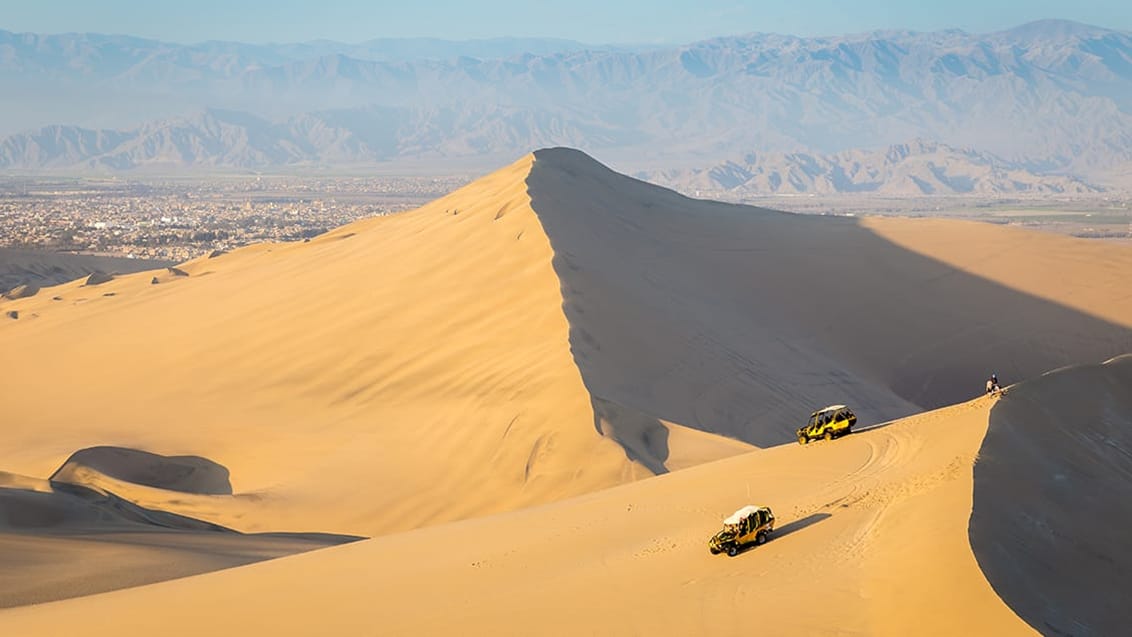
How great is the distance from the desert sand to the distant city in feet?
144

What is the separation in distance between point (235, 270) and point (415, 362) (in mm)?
22377

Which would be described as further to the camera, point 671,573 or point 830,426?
point 830,426

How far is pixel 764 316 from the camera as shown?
37312 millimetres

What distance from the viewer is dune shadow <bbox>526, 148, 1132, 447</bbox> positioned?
93.1 ft

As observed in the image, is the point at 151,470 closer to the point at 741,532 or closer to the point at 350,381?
the point at 350,381

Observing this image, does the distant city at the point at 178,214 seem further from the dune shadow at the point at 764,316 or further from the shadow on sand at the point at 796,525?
the shadow on sand at the point at 796,525

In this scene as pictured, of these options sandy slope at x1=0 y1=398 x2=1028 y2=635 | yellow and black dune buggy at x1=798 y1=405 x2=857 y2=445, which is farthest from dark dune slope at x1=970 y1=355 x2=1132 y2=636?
yellow and black dune buggy at x1=798 y1=405 x2=857 y2=445

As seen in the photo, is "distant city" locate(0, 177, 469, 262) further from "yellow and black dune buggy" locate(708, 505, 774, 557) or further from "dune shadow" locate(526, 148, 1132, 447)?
"yellow and black dune buggy" locate(708, 505, 774, 557)

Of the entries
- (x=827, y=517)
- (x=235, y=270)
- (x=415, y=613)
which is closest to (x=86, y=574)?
(x=415, y=613)

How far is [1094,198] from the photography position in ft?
531

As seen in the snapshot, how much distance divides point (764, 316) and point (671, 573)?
25.9 m

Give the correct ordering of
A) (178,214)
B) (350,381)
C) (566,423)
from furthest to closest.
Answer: (178,214)
(350,381)
(566,423)

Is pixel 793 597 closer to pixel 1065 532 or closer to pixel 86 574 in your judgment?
pixel 1065 532

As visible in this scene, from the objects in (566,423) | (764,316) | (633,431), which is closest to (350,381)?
(566,423)
